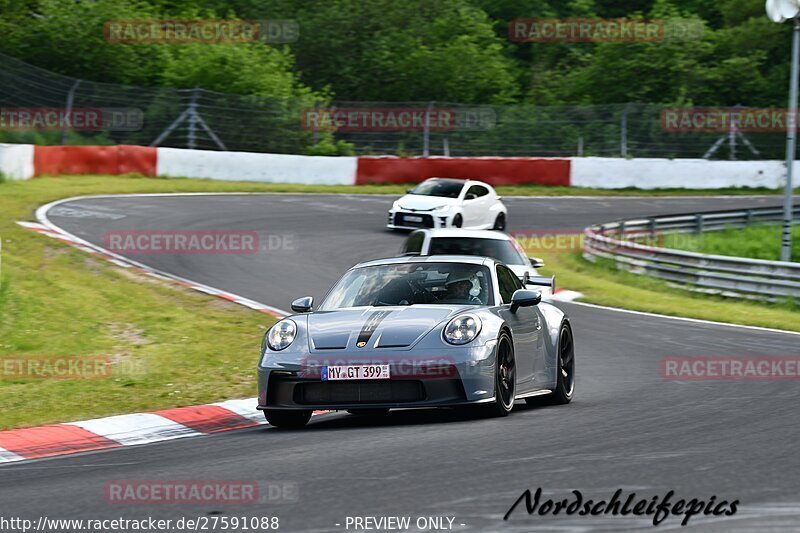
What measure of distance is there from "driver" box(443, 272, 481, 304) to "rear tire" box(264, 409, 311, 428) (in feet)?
4.62

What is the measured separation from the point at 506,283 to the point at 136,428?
3.09 metres

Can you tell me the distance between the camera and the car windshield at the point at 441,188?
2692cm

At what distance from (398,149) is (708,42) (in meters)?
21.7

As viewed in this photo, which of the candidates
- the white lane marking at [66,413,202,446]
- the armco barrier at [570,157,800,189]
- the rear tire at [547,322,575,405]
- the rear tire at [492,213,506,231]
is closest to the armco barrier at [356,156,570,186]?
the armco barrier at [570,157,800,189]

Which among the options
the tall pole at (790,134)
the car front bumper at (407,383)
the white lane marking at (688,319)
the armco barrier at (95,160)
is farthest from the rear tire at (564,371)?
the armco barrier at (95,160)

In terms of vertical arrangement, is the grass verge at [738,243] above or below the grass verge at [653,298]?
above

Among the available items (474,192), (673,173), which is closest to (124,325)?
(474,192)

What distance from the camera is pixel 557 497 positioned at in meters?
5.70

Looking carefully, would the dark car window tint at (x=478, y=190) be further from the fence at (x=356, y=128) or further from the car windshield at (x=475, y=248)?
the car windshield at (x=475, y=248)

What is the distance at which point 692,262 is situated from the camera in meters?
22.4

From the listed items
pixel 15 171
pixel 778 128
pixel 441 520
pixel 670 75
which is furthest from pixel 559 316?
pixel 670 75

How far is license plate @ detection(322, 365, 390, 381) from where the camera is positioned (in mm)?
8336

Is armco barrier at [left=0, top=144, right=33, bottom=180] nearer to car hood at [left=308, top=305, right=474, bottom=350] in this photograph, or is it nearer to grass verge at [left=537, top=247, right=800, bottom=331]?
grass verge at [left=537, top=247, right=800, bottom=331]

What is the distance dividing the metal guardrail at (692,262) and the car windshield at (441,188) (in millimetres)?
2966
